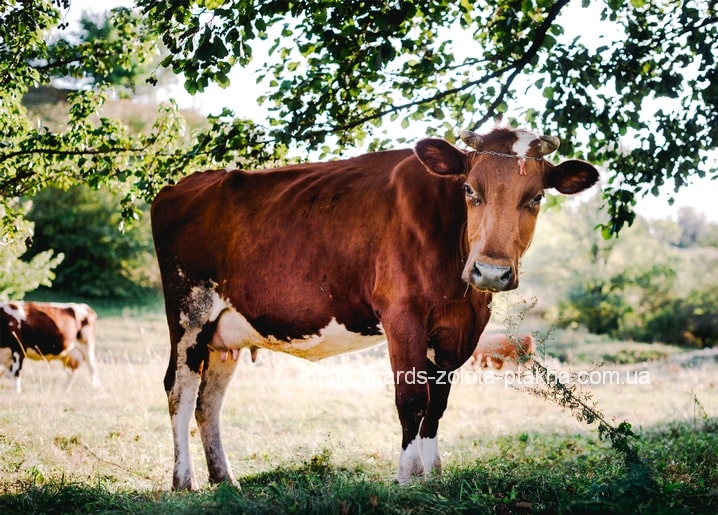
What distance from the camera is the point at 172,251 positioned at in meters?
6.59

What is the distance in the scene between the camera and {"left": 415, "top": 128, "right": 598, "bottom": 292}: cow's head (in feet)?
14.9

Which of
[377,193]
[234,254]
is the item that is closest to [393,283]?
[377,193]

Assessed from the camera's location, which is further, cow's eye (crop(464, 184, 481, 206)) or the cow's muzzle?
cow's eye (crop(464, 184, 481, 206))

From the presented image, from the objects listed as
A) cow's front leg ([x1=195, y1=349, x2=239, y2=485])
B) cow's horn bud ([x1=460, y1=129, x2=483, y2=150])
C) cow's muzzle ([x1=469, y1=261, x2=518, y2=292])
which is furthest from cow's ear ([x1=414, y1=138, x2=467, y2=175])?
cow's front leg ([x1=195, y1=349, x2=239, y2=485])

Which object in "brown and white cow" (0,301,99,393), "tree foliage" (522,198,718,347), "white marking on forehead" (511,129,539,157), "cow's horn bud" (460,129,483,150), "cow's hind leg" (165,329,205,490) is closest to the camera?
"white marking on forehead" (511,129,539,157)

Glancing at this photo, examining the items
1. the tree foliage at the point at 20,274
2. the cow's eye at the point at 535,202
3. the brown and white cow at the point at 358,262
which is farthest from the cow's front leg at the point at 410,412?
the tree foliage at the point at 20,274

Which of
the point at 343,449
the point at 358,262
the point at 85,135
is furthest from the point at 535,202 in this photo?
the point at 85,135

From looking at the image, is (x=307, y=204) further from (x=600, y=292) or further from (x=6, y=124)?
(x=600, y=292)

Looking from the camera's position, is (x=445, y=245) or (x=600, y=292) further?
(x=600, y=292)

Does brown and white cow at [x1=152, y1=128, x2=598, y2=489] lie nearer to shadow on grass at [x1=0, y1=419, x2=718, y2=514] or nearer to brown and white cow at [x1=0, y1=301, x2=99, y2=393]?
shadow on grass at [x1=0, y1=419, x2=718, y2=514]

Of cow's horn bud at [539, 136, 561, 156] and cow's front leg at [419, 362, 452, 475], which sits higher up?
cow's horn bud at [539, 136, 561, 156]

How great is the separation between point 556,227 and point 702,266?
7.82 meters

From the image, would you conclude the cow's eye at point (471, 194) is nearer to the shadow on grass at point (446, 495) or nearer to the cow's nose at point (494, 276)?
the cow's nose at point (494, 276)

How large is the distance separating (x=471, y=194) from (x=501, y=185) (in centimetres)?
23
